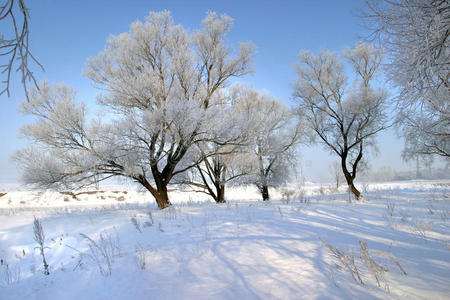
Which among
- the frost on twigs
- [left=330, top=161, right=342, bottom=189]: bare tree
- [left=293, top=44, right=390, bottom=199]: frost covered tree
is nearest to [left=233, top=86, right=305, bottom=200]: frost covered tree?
[left=293, top=44, right=390, bottom=199]: frost covered tree

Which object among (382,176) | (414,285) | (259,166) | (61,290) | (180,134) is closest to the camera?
(414,285)

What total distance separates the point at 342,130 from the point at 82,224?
11.1 m

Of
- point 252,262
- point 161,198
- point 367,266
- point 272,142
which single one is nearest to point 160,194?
point 161,198

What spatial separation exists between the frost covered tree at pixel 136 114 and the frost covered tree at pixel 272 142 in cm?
651

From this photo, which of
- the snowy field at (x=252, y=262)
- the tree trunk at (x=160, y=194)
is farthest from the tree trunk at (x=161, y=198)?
the snowy field at (x=252, y=262)

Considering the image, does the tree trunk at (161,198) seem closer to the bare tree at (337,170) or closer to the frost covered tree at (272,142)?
the frost covered tree at (272,142)

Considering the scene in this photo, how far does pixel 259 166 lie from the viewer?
15453 mm

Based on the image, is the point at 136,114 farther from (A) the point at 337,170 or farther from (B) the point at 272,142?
(A) the point at 337,170

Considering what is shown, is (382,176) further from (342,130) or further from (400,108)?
(400,108)

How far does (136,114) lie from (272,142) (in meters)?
10.3

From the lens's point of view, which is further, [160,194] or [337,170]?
[337,170]

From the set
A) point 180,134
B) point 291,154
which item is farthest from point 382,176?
point 180,134

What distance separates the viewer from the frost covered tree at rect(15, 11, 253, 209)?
7758mm

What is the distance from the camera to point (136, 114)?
799 centimetres
